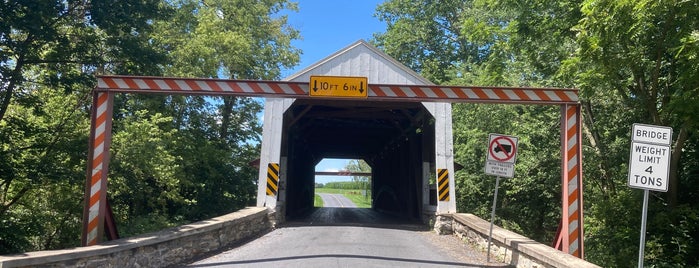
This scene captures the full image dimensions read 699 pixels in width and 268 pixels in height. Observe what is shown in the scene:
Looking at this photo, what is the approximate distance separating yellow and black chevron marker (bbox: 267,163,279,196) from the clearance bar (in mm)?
6739

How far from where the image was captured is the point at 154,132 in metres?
18.4

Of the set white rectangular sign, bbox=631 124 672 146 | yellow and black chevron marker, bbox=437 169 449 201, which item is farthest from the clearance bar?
yellow and black chevron marker, bbox=437 169 449 201

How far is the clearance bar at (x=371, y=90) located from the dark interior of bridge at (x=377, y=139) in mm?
4952

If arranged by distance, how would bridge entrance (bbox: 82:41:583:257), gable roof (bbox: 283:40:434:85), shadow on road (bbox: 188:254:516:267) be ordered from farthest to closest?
gable roof (bbox: 283:40:434:85) → shadow on road (bbox: 188:254:516:267) → bridge entrance (bbox: 82:41:583:257)

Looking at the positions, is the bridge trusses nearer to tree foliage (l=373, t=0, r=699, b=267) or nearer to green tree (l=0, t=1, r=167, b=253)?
tree foliage (l=373, t=0, r=699, b=267)

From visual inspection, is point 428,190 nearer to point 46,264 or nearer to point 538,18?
point 538,18

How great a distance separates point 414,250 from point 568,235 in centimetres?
312

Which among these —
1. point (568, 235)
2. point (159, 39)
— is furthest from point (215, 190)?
point (568, 235)

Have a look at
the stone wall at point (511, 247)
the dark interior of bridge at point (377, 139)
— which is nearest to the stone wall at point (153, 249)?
the dark interior of bridge at point (377, 139)

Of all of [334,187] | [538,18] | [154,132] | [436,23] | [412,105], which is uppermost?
[436,23]

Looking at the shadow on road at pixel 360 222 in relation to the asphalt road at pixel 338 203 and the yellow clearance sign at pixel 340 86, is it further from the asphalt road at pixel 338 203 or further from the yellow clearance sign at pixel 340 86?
the asphalt road at pixel 338 203

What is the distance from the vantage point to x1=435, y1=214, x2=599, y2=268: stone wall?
7.08 meters

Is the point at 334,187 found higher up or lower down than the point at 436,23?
lower down

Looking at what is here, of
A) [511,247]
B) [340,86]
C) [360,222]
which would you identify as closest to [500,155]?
[511,247]
